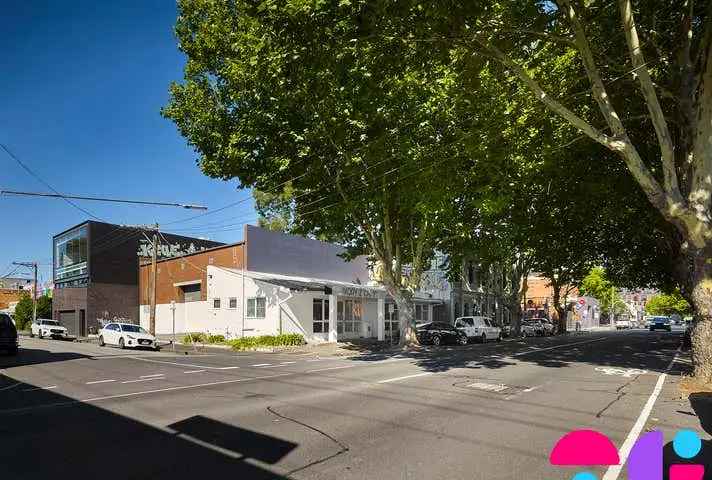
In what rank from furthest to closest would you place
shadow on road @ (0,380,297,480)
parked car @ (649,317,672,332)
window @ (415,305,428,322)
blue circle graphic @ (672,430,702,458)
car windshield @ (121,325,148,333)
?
1. parked car @ (649,317,672,332)
2. window @ (415,305,428,322)
3. car windshield @ (121,325,148,333)
4. shadow on road @ (0,380,297,480)
5. blue circle graphic @ (672,430,702,458)

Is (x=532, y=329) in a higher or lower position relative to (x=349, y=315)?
lower

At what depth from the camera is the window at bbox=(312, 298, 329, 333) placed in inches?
1220

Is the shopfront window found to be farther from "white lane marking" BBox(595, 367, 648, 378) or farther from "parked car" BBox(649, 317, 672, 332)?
"parked car" BBox(649, 317, 672, 332)

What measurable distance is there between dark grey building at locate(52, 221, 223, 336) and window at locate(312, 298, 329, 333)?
Result: 15674mm

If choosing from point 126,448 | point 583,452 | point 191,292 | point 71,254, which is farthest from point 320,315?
point 71,254

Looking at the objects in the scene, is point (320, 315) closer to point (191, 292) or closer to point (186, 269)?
point (191, 292)

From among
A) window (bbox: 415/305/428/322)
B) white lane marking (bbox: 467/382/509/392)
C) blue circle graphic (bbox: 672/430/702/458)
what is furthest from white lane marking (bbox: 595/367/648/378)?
window (bbox: 415/305/428/322)

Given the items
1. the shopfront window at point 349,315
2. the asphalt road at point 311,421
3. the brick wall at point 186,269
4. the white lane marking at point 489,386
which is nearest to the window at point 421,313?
the shopfront window at point 349,315

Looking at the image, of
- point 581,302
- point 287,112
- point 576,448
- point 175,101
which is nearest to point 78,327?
point 175,101

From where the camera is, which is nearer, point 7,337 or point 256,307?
point 7,337

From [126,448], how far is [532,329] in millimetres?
43143

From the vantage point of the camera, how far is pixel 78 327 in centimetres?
4444

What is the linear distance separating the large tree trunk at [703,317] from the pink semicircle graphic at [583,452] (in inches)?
278

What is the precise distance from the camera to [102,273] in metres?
44.0
